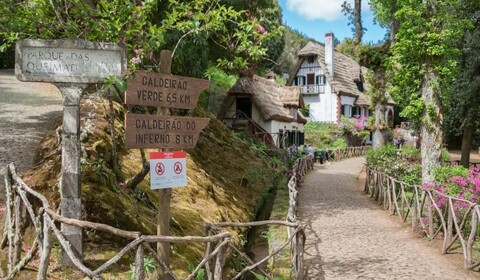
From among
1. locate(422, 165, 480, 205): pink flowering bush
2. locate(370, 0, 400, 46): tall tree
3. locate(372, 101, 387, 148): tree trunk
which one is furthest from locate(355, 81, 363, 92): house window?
locate(422, 165, 480, 205): pink flowering bush

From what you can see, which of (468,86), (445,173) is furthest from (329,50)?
(445,173)

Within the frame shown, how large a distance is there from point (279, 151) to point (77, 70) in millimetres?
19341

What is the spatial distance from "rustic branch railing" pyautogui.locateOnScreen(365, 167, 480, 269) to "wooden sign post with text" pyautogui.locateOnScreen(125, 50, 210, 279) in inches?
223

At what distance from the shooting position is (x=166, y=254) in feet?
16.8

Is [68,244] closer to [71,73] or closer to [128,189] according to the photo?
[71,73]

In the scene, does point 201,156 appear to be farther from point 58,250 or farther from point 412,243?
point 58,250

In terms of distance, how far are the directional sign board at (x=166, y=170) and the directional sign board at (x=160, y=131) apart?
12cm

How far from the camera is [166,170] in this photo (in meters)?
5.11

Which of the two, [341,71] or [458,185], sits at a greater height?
[341,71]

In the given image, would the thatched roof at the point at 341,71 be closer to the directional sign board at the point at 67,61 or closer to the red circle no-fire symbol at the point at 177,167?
the red circle no-fire symbol at the point at 177,167

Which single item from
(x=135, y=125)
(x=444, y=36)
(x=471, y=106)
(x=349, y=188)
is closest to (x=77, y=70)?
(x=135, y=125)

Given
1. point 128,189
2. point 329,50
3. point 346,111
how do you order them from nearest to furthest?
1. point 128,189
2. point 329,50
3. point 346,111

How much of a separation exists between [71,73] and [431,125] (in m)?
10.8

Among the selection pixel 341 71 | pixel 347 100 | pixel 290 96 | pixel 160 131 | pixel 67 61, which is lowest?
pixel 160 131
